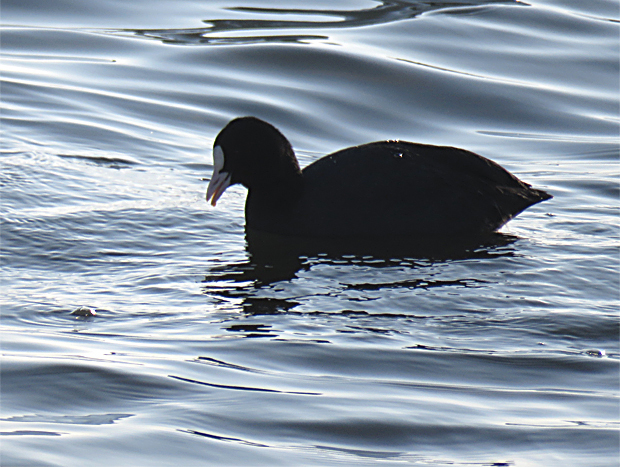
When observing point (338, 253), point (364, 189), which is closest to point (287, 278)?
point (338, 253)

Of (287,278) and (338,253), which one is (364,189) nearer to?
(338,253)

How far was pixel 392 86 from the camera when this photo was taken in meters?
12.0

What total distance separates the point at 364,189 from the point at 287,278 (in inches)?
40.1

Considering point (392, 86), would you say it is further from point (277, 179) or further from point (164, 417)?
point (164, 417)

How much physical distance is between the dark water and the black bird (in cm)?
30

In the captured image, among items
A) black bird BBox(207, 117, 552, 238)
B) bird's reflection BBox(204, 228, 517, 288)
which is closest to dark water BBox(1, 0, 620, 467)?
bird's reflection BBox(204, 228, 517, 288)

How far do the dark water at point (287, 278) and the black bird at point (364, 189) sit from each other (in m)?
0.30

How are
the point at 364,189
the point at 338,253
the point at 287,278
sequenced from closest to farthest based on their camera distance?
the point at 287,278 < the point at 338,253 < the point at 364,189

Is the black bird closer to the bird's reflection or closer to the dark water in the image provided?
the bird's reflection

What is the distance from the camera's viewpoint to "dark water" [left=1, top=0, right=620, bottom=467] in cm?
361

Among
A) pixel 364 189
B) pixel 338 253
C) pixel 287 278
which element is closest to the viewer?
pixel 287 278

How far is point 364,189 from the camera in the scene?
6.74m

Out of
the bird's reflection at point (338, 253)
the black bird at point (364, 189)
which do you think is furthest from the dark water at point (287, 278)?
the black bird at point (364, 189)

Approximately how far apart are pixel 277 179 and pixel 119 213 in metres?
1.08
